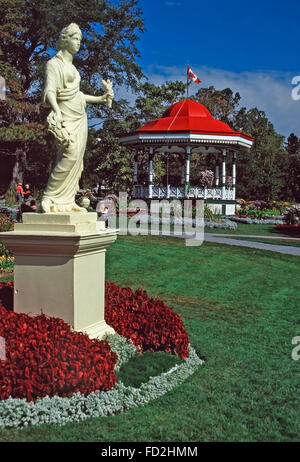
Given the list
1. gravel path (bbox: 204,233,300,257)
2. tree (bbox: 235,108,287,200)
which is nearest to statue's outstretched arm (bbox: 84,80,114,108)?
gravel path (bbox: 204,233,300,257)

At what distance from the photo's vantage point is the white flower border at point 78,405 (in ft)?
13.6

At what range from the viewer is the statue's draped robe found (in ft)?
18.6

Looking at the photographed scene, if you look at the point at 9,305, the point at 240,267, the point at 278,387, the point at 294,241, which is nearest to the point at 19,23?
the point at 294,241

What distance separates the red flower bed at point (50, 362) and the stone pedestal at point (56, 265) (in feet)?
1.18

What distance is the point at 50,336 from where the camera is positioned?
4832 millimetres

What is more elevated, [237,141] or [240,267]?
[237,141]

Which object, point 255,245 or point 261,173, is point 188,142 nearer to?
point 255,245

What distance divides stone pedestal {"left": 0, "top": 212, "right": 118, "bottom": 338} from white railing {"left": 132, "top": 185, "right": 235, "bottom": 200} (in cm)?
2220

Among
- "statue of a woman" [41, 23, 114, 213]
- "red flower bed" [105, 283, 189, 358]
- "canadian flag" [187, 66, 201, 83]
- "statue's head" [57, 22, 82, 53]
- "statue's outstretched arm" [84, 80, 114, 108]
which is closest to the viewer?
"statue of a woman" [41, 23, 114, 213]

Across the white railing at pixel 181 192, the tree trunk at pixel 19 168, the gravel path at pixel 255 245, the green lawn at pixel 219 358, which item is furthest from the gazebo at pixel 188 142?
the green lawn at pixel 219 358

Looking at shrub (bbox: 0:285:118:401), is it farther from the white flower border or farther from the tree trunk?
the tree trunk

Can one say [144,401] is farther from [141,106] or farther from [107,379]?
[141,106]

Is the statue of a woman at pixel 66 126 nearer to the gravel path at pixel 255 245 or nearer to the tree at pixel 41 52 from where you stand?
the gravel path at pixel 255 245

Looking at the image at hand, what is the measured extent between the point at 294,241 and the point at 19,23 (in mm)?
22200
